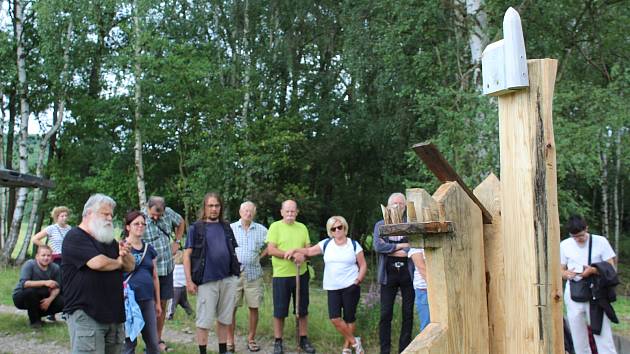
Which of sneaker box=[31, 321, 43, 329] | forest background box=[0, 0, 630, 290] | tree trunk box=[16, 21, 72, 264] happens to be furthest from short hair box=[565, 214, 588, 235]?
tree trunk box=[16, 21, 72, 264]

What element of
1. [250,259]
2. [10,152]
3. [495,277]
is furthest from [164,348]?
[10,152]

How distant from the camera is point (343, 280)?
7086mm

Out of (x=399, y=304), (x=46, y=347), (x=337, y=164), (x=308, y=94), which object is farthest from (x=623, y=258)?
(x=46, y=347)

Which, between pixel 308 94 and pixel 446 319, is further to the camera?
pixel 308 94

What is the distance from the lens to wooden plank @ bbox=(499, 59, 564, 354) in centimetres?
236

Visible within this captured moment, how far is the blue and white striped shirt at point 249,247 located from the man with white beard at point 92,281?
285cm

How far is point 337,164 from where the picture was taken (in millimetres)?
22125

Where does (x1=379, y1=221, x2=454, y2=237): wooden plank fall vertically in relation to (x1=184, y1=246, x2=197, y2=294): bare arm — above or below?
above

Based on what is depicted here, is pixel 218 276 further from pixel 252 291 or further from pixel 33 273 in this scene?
pixel 33 273

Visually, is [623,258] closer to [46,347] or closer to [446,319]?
[46,347]

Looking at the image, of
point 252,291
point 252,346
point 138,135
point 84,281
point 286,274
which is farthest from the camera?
point 138,135

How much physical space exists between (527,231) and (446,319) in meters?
0.43

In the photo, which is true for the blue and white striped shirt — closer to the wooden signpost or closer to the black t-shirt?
the black t-shirt

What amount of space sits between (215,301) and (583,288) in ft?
11.6
